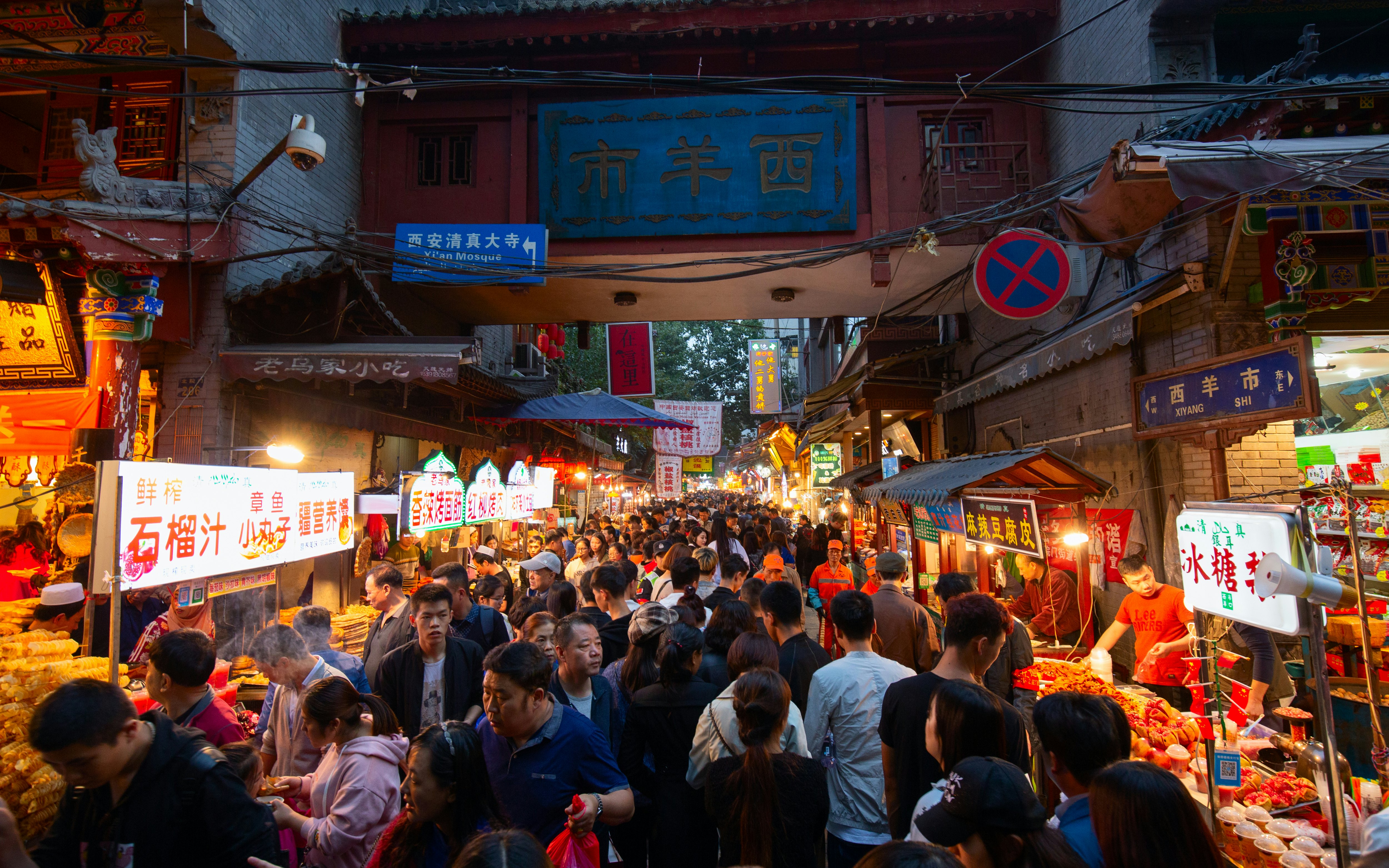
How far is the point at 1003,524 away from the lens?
6094 millimetres

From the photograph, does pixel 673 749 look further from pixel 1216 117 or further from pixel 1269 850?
pixel 1216 117

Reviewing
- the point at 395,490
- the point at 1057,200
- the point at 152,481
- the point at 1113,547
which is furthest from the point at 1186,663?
the point at 395,490

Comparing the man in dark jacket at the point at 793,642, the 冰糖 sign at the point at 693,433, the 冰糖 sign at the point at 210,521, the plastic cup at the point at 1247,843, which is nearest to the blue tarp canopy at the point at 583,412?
the 冰糖 sign at the point at 210,521

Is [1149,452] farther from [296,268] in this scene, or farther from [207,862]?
[296,268]

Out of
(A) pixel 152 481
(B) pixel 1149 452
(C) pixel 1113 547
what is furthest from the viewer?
(C) pixel 1113 547

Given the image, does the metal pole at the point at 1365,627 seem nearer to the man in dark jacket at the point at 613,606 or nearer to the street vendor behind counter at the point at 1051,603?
the street vendor behind counter at the point at 1051,603

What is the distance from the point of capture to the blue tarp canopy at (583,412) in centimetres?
1178

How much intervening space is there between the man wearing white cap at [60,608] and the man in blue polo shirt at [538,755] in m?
5.45

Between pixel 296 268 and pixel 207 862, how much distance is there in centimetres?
635

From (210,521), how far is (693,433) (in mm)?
18277

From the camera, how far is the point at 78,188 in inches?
294

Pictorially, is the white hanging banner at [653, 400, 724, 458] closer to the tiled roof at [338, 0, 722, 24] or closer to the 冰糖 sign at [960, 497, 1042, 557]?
the tiled roof at [338, 0, 722, 24]

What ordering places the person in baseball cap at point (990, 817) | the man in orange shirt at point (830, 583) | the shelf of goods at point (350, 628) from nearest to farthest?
the person in baseball cap at point (990, 817)
the shelf of goods at point (350, 628)
the man in orange shirt at point (830, 583)

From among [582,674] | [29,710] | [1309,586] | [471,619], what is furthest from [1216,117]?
[29,710]
